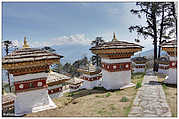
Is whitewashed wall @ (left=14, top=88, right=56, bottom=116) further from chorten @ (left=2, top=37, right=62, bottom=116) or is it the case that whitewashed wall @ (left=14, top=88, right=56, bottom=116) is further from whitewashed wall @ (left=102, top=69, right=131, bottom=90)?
whitewashed wall @ (left=102, top=69, right=131, bottom=90)

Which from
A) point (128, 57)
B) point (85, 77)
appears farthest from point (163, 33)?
point (85, 77)

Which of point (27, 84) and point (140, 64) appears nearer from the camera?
point (27, 84)

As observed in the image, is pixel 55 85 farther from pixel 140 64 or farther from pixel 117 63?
pixel 140 64

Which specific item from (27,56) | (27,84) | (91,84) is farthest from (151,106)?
(91,84)

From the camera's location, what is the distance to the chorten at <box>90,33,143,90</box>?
6.01m

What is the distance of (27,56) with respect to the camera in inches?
172

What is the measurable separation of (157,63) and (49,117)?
1127 centimetres

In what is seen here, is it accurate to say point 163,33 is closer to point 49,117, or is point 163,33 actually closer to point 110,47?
point 110,47

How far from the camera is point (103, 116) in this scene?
137 inches

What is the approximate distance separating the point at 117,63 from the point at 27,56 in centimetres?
→ 394

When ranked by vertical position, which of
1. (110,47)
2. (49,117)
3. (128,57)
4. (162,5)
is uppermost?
(162,5)

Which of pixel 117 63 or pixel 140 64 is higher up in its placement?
pixel 117 63

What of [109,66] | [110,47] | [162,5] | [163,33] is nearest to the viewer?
[110,47]

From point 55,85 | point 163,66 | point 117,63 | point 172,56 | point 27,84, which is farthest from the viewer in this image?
point 163,66
